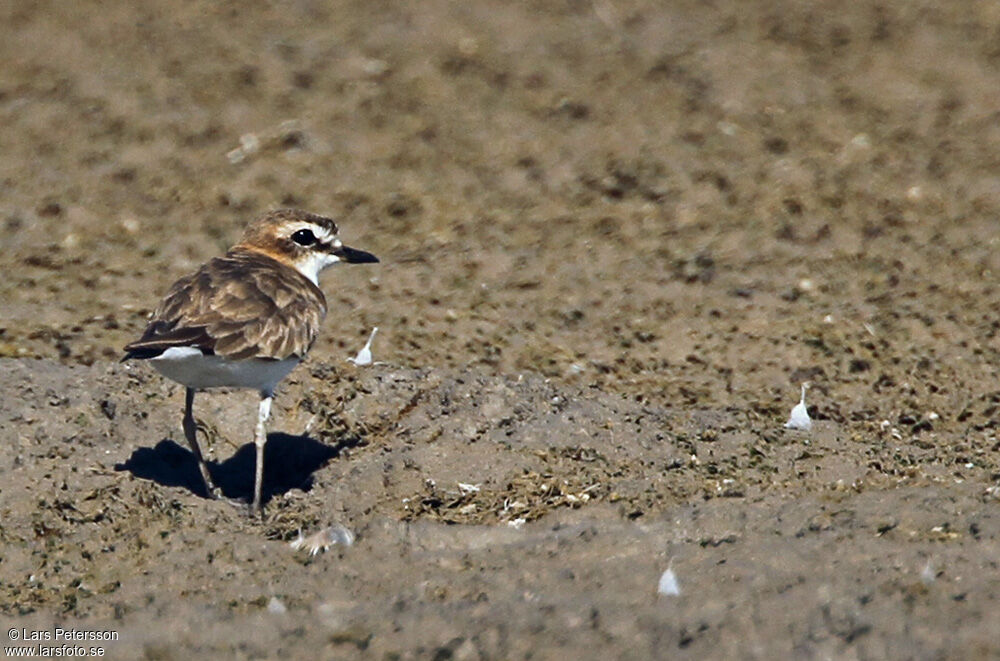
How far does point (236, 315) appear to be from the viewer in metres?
6.49

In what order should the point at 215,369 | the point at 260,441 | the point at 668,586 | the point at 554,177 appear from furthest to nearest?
1. the point at 554,177
2. the point at 260,441
3. the point at 215,369
4. the point at 668,586

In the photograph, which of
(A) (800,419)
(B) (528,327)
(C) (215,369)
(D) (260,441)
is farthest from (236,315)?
(A) (800,419)

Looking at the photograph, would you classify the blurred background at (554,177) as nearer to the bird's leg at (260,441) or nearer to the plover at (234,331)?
the plover at (234,331)

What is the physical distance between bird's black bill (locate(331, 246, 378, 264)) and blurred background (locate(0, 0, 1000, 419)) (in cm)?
53

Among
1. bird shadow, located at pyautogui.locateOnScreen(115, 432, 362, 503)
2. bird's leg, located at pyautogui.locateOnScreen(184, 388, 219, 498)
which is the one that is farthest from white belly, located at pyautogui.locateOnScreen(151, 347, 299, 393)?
bird shadow, located at pyautogui.locateOnScreen(115, 432, 362, 503)

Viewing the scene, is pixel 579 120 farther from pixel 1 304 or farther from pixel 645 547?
pixel 645 547

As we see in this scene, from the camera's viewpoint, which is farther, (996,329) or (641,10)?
(641,10)

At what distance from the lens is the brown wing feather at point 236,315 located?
6262 mm

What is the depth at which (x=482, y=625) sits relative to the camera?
4875 millimetres

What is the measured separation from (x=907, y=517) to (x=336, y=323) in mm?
3824

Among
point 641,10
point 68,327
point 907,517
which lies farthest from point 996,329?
point 641,10

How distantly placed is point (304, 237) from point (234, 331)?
1.35 m

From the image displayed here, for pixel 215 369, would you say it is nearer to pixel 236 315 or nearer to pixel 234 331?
pixel 234 331

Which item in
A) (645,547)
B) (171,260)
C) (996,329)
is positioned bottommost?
(171,260)
